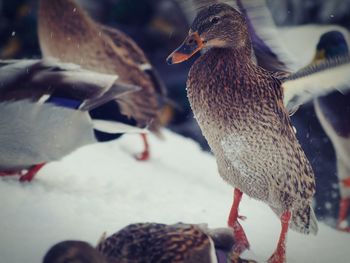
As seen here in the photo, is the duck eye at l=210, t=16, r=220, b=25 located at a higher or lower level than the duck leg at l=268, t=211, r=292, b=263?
higher

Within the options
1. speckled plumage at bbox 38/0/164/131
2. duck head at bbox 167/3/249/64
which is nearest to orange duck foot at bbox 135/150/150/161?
speckled plumage at bbox 38/0/164/131

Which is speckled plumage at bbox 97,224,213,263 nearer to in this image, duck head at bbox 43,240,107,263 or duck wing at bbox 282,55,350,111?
duck head at bbox 43,240,107,263

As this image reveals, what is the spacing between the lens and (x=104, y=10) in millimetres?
2264

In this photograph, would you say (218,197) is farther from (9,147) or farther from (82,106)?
(9,147)

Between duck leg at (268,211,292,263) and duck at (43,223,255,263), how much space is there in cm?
8

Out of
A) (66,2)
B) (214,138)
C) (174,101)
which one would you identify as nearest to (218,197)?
(214,138)

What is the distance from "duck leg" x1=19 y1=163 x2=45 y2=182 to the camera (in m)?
1.49

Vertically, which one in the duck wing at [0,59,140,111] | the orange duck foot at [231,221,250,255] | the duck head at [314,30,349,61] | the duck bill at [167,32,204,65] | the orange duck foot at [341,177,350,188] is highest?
the duck bill at [167,32,204,65]

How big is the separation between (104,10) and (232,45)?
1.16 m

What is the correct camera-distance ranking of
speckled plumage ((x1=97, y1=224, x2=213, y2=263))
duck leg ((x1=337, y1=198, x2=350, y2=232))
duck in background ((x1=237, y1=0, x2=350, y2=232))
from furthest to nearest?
duck leg ((x1=337, y1=198, x2=350, y2=232))
duck in background ((x1=237, y1=0, x2=350, y2=232))
speckled plumage ((x1=97, y1=224, x2=213, y2=263))

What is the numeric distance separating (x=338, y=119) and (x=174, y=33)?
2.02 ft

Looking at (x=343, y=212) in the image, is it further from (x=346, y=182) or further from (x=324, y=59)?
(x=324, y=59)

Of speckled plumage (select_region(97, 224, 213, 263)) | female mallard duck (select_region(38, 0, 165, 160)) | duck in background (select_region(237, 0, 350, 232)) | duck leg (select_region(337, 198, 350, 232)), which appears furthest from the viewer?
female mallard duck (select_region(38, 0, 165, 160))

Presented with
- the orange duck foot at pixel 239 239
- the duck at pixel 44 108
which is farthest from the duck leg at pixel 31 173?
the orange duck foot at pixel 239 239
